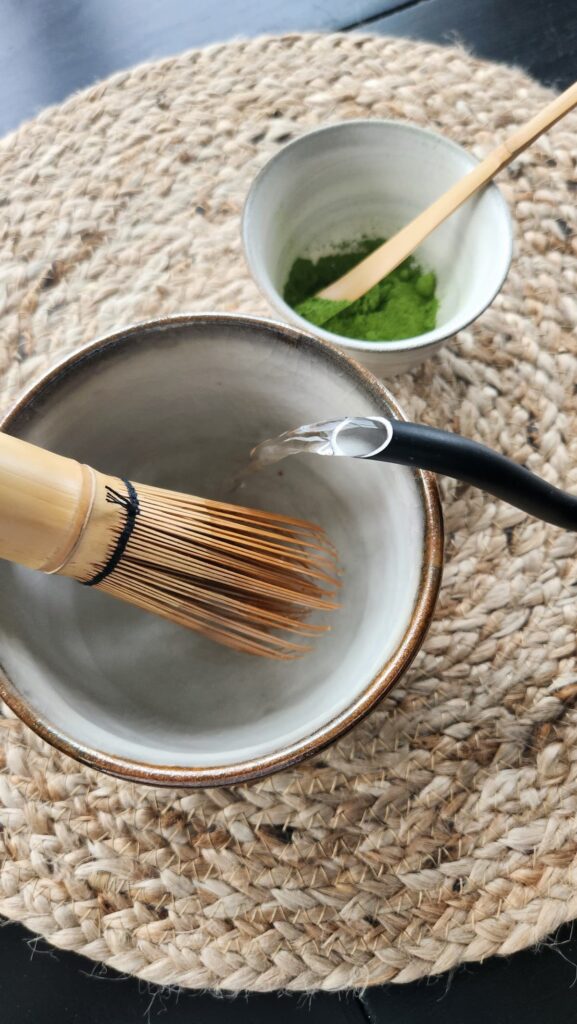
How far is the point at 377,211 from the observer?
73 cm

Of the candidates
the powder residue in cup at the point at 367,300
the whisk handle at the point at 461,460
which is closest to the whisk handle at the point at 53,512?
the whisk handle at the point at 461,460

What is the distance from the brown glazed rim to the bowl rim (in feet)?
0.27

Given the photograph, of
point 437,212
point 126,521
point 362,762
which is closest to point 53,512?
point 126,521

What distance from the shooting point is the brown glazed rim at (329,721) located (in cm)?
43

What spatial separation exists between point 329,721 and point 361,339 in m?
0.33

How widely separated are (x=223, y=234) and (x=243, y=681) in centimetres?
35

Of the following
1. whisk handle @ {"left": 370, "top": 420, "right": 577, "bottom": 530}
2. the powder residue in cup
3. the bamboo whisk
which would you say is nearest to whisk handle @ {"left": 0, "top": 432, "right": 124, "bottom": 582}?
the bamboo whisk

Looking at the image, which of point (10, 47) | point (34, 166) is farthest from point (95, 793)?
point (10, 47)

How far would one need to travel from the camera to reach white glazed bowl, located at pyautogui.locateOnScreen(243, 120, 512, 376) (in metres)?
0.64

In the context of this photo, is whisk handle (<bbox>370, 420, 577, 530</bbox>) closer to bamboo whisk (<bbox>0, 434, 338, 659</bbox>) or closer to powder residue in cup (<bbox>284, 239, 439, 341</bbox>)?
bamboo whisk (<bbox>0, 434, 338, 659</bbox>)

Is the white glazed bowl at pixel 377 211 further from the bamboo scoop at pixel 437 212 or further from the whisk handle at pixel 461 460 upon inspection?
the whisk handle at pixel 461 460

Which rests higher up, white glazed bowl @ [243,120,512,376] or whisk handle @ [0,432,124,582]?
white glazed bowl @ [243,120,512,376]

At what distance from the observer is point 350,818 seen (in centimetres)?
59

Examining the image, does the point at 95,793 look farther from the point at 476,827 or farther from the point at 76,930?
the point at 476,827
